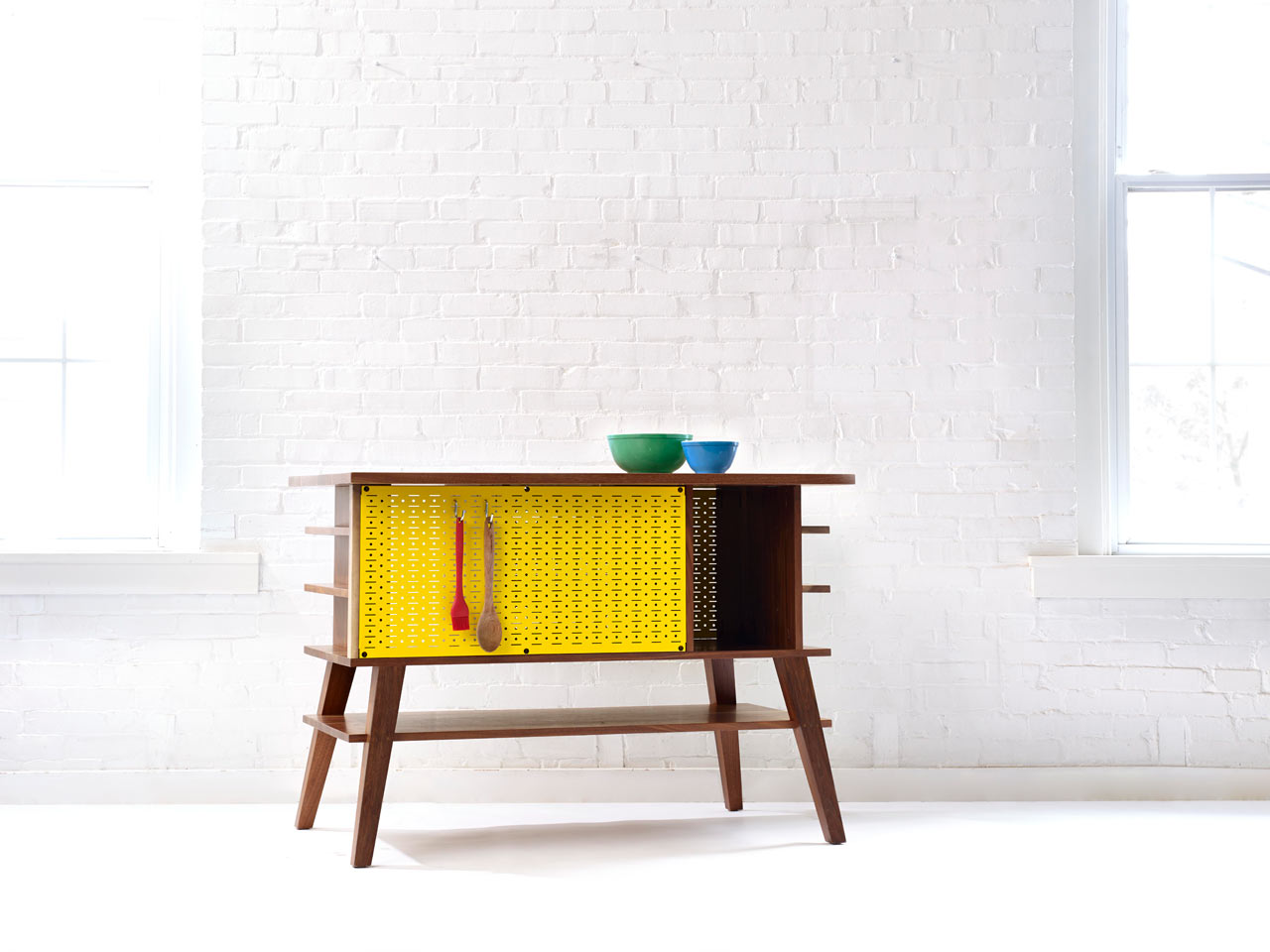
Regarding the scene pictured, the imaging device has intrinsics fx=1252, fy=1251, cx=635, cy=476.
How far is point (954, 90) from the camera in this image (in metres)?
3.49

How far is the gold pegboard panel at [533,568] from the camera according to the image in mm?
2684

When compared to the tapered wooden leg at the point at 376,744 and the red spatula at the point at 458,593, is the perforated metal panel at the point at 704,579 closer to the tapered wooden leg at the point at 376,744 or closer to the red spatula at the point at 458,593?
the red spatula at the point at 458,593

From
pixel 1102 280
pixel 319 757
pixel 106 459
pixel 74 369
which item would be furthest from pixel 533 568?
pixel 1102 280

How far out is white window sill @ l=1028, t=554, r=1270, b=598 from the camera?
342 centimetres

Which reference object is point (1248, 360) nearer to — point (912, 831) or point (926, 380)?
point (926, 380)

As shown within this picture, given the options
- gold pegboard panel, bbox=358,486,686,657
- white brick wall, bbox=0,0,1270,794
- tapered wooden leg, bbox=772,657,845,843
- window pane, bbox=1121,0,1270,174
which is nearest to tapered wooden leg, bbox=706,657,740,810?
white brick wall, bbox=0,0,1270,794

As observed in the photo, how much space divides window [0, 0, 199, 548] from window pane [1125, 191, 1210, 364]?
2.66 meters

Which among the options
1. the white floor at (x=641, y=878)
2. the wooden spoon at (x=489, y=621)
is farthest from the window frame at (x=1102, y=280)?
the wooden spoon at (x=489, y=621)

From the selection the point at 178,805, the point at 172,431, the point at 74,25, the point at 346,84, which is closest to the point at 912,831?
the point at 178,805

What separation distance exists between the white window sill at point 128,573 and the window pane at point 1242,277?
9.16 ft

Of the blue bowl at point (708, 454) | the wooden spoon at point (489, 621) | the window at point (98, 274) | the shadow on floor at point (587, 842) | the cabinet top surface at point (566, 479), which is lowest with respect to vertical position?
the shadow on floor at point (587, 842)

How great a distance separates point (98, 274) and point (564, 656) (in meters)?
1.80

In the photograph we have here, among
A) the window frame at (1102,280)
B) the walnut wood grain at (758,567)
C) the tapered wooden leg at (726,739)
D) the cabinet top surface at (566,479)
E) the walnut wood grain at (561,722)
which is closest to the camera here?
the cabinet top surface at (566,479)

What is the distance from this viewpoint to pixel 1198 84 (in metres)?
3.59
